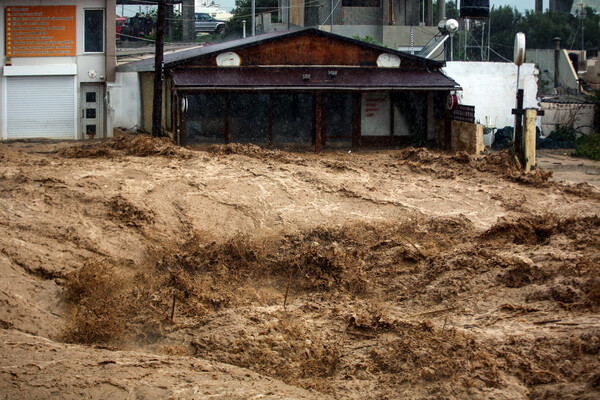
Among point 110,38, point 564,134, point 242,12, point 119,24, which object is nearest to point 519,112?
point 564,134

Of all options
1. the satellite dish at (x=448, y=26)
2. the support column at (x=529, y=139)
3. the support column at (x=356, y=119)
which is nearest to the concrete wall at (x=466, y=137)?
the support column at (x=356, y=119)

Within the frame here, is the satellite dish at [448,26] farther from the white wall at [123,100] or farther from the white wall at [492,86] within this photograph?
the white wall at [123,100]

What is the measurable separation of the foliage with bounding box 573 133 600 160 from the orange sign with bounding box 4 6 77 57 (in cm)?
1840

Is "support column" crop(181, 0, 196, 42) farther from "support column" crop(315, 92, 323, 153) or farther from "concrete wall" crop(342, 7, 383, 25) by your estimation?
"support column" crop(315, 92, 323, 153)

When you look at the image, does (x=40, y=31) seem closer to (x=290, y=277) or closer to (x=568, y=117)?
(x=290, y=277)

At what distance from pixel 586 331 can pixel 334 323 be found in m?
3.18

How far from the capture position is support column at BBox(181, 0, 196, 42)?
4562 centimetres

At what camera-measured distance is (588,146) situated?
2800 cm

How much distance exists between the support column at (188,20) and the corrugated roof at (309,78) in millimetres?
22920

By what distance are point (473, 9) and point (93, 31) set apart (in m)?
16.5

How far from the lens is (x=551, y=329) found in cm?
879

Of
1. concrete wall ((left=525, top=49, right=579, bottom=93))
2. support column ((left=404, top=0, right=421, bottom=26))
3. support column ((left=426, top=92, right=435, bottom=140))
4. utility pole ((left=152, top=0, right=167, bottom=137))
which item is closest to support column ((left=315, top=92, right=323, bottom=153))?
support column ((left=426, top=92, right=435, bottom=140))

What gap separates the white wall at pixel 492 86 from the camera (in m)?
29.2

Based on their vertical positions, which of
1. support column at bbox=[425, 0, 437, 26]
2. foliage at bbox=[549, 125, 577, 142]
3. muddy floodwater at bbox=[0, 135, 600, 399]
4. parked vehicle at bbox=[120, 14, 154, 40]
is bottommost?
muddy floodwater at bbox=[0, 135, 600, 399]
